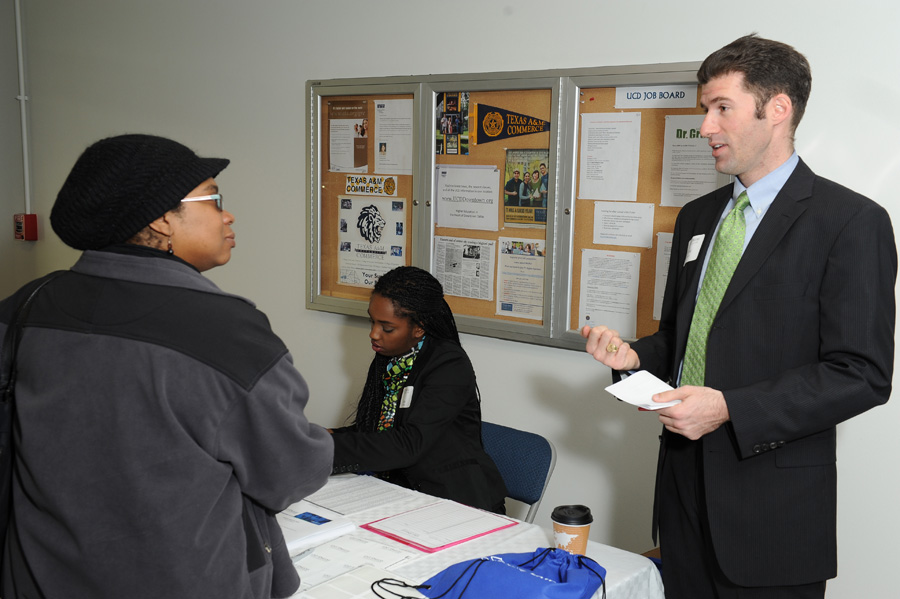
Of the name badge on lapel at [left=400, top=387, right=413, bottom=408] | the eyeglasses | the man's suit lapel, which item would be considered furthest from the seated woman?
the eyeglasses

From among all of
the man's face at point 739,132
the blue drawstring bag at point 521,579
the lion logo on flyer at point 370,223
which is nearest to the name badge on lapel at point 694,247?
the man's face at point 739,132

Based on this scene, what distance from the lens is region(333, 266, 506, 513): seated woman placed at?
2.52 metres

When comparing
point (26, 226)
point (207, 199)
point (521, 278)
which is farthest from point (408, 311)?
point (26, 226)

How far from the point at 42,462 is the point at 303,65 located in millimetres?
2997

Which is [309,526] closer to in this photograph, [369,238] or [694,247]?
[694,247]

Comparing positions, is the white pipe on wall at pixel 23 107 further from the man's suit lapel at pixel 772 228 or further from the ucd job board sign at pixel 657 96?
the man's suit lapel at pixel 772 228

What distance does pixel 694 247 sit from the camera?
2.15m

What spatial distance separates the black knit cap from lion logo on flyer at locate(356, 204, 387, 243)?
2.41 metres

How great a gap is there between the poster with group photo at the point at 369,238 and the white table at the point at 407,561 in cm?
178

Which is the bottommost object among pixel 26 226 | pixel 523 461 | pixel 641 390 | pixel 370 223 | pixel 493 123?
pixel 523 461

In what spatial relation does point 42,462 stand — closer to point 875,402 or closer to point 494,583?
point 494,583

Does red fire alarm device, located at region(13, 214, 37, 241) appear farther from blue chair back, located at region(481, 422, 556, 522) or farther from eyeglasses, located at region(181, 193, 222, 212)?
eyeglasses, located at region(181, 193, 222, 212)

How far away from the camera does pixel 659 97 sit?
2.91 meters

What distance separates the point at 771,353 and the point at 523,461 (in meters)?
1.05
